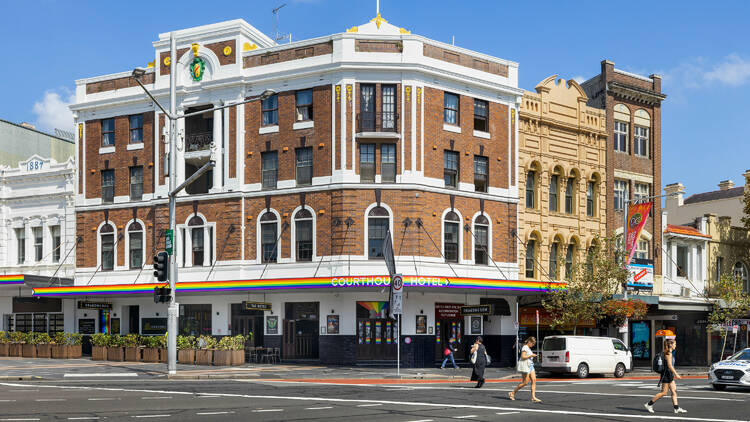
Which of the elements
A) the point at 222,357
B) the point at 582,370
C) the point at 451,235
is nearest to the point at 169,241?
the point at 222,357

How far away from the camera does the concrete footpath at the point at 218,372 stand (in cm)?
3039

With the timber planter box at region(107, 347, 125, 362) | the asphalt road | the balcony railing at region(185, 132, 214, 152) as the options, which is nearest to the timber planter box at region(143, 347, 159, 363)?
the timber planter box at region(107, 347, 125, 362)

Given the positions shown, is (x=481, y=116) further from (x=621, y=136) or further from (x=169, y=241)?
(x=169, y=241)

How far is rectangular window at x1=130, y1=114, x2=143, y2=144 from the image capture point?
143 feet

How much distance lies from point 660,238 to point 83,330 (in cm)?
3122

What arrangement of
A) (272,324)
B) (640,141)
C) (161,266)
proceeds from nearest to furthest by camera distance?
(161,266)
(272,324)
(640,141)

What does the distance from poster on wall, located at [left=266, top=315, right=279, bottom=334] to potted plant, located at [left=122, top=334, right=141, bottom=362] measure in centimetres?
569

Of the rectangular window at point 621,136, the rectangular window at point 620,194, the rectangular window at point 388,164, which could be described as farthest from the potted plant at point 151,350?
the rectangular window at point 621,136

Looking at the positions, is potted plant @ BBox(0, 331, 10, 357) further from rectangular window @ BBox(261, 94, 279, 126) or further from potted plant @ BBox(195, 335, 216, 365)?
rectangular window @ BBox(261, 94, 279, 126)

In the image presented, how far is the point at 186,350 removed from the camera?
1419 inches

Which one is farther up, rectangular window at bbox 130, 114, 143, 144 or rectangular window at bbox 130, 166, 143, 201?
rectangular window at bbox 130, 114, 143, 144

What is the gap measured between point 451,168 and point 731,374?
653 inches

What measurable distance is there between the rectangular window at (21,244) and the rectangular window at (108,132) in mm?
7320

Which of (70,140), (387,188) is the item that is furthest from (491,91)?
(70,140)
